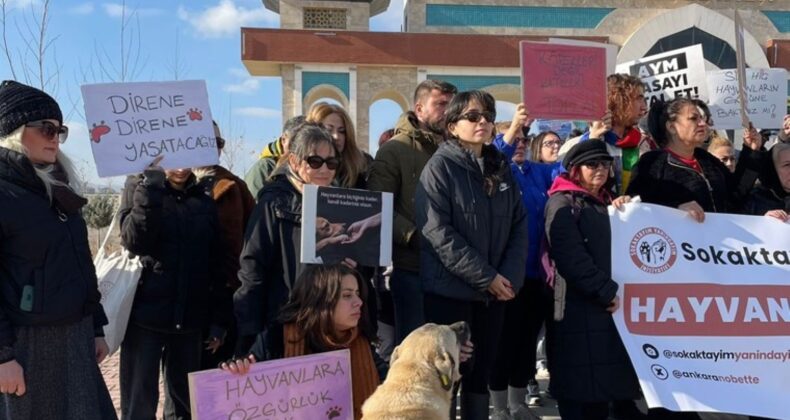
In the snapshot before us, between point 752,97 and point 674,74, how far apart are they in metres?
1.28

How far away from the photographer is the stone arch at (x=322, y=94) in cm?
2380

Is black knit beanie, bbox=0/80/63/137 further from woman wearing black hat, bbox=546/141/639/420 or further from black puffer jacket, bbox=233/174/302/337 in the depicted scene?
woman wearing black hat, bbox=546/141/639/420

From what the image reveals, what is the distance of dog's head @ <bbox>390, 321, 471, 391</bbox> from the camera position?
10.8 ft

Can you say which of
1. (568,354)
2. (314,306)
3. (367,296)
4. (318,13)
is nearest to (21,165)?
(314,306)

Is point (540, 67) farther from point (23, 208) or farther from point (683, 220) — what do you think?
point (23, 208)

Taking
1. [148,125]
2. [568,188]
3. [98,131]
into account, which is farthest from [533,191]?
[98,131]

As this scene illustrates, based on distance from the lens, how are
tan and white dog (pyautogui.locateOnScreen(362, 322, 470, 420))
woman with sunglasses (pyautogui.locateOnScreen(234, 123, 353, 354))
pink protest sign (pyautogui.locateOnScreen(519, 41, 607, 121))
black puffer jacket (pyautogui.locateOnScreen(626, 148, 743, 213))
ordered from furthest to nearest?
Result: pink protest sign (pyautogui.locateOnScreen(519, 41, 607, 121)) < black puffer jacket (pyautogui.locateOnScreen(626, 148, 743, 213)) < woman with sunglasses (pyautogui.locateOnScreen(234, 123, 353, 354)) < tan and white dog (pyautogui.locateOnScreen(362, 322, 470, 420))

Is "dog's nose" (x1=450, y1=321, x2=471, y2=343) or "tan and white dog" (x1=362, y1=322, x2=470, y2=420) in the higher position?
"dog's nose" (x1=450, y1=321, x2=471, y2=343)

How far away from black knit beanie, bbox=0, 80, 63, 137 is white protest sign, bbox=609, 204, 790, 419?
3423 millimetres

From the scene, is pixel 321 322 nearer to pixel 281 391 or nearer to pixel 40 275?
pixel 281 391

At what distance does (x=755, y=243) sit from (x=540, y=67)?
1922mm

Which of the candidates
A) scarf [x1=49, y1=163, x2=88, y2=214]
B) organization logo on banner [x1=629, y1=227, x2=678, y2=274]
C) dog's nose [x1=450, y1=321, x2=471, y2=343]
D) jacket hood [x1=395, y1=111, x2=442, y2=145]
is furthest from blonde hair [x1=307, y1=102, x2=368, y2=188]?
organization logo on banner [x1=629, y1=227, x2=678, y2=274]

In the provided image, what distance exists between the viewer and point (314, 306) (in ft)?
11.8

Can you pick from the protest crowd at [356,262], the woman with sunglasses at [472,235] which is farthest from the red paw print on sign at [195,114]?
the woman with sunglasses at [472,235]
